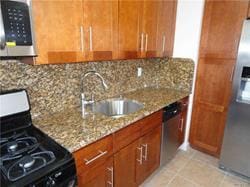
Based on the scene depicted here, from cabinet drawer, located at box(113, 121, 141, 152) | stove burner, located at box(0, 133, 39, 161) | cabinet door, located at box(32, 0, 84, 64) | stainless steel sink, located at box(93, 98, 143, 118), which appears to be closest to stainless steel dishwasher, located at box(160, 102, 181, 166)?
stainless steel sink, located at box(93, 98, 143, 118)

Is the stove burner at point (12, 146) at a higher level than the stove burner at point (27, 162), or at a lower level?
lower

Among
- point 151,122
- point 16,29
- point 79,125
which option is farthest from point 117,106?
point 16,29

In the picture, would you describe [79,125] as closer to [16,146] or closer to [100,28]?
[16,146]

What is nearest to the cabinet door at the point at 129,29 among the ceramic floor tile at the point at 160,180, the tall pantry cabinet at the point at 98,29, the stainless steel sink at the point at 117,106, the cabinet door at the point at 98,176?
the tall pantry cabinet at the point at 98,29

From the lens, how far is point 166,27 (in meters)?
2.07

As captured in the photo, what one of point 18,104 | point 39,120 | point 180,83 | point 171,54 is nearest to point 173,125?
point 180,83

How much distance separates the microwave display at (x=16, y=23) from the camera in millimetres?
857

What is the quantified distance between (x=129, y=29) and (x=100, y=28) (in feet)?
1.14

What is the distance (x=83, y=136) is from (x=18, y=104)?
51 centimetres

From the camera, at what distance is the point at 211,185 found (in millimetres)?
1939

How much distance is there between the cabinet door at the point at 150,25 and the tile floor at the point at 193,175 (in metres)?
1.39

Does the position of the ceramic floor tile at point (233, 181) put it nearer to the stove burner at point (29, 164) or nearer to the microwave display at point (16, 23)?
the stove burner at point (29, 164)

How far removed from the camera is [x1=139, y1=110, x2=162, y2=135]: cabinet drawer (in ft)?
5.29

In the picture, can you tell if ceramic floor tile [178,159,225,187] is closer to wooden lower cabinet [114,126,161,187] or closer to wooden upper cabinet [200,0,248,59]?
wooden lower cabinet [114,126,161,187]
